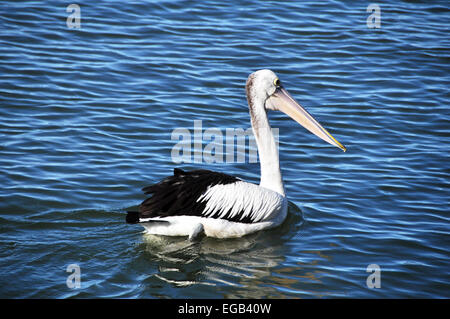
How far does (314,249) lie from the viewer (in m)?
5.59

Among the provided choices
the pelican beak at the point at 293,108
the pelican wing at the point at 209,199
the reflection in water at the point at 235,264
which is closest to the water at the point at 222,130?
the reflection in water at the point at 235,264

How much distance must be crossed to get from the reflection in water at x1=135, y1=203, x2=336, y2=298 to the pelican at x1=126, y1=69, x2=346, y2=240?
10cm

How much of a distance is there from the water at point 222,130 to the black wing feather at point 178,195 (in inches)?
12.6

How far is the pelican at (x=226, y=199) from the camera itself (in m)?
5.28

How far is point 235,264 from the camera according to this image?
204 inches

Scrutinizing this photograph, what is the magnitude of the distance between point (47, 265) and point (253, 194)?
1798 millimetres

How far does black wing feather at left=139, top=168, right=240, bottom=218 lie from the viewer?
17.2 ft

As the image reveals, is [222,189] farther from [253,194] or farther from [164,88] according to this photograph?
[164,88]

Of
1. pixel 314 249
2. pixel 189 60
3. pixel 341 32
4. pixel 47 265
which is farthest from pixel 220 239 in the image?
pixel 341 32

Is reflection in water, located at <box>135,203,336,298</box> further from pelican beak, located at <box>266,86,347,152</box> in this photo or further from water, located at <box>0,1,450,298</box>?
pelican beak, located at <box>266,86,347,152</box>

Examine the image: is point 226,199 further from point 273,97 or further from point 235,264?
point 273,97

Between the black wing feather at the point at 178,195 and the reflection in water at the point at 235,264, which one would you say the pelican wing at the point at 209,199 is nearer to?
the black wing feather at the point at 178,195
